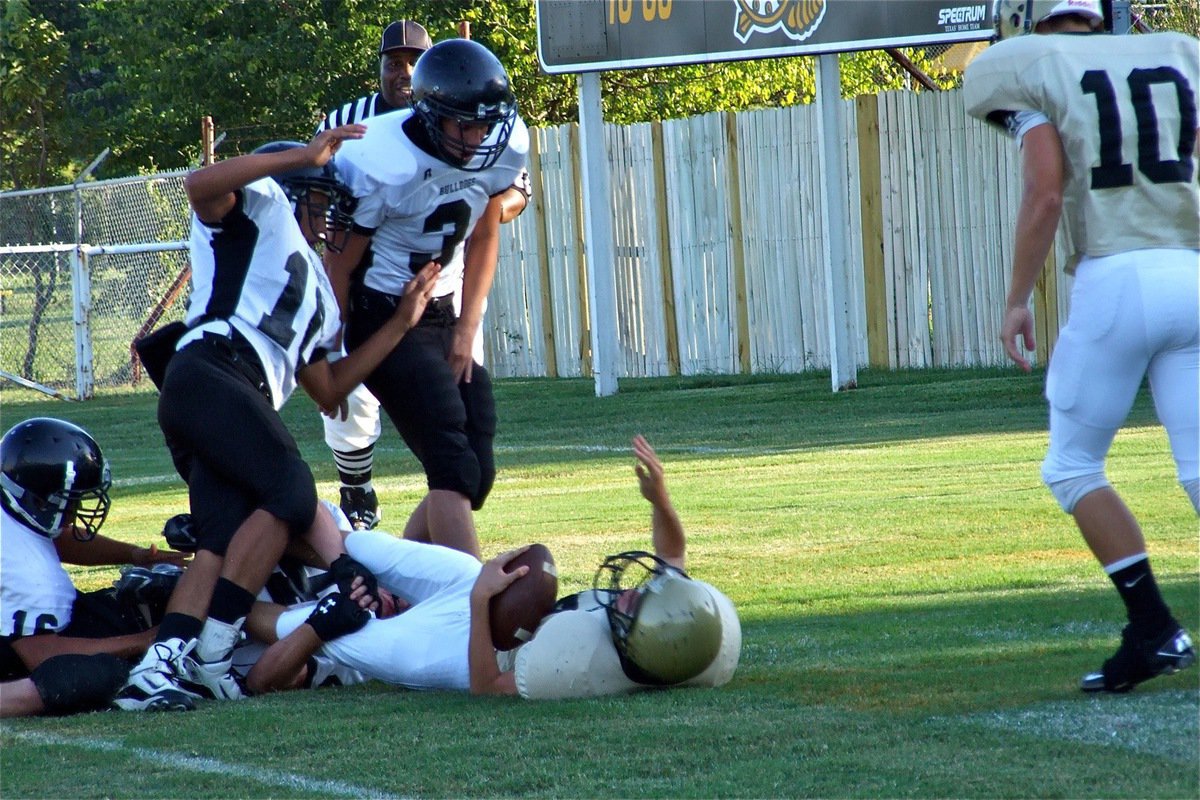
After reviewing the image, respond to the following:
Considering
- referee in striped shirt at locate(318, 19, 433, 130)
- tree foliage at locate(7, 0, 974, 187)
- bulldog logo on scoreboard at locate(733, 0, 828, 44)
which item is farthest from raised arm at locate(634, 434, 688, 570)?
tree foliage at locate(7, 0, 974, 187)

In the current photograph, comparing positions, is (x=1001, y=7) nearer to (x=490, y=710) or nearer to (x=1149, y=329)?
(x=1149, y=329)

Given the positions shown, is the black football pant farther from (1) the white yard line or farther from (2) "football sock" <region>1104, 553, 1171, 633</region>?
(2) "football sock" <region>1104, 553, 1171, 633</region>

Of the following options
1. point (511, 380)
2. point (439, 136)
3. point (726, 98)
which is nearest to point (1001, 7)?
point (439, 136)

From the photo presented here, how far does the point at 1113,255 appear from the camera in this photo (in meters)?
4.86

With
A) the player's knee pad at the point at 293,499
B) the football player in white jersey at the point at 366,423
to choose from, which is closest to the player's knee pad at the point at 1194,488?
the player's knee pad at the point at 293,499

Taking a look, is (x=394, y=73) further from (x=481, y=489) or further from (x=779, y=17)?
(x=779, y=17)

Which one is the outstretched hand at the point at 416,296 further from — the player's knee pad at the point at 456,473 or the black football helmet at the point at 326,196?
the player's knee pad at the point at 456,473

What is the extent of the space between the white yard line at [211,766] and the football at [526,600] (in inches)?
42.8

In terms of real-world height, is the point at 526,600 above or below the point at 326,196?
below

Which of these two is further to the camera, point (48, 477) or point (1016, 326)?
point (48, 477)

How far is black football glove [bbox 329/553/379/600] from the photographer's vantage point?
5.88 meters

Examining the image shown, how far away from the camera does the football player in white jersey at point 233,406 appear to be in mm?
5617

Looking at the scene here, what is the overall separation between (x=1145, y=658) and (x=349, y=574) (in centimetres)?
265

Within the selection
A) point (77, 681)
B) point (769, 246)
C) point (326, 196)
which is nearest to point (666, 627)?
point (77, 681)
